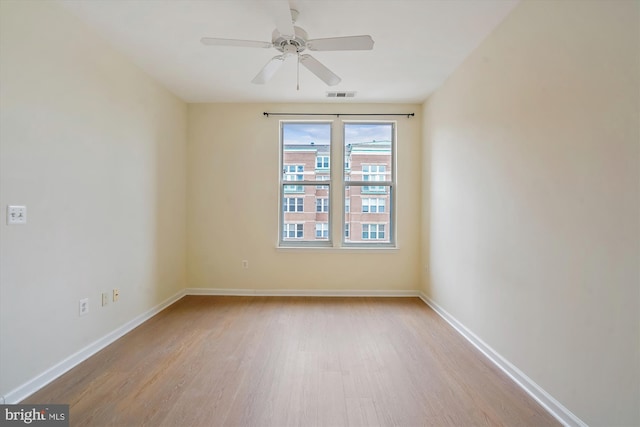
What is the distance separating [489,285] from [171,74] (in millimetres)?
3749

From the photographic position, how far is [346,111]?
3959 millimetres

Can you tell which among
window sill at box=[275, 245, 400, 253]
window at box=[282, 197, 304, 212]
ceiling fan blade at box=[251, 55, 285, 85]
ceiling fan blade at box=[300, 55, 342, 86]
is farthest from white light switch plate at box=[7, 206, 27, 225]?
window at box=[282, 197, 304, 212]

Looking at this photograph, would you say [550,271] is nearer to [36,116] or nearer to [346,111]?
[346,111]

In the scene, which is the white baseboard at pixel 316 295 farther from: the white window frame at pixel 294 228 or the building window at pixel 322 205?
the building window at pixel 322 205

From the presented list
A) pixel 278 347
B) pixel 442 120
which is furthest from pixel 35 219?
pixel 442 120

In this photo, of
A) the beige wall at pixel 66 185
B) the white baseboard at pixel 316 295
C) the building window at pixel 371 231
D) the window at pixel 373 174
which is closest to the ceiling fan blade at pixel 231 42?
the beige wall at pixel 66 185

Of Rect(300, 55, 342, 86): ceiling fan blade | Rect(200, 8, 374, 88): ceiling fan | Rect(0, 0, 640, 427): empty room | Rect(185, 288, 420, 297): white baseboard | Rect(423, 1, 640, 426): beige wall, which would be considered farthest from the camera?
Rect(185, 288, 420, 297): white baseboard

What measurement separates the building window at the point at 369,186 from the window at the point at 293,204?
0.66 metres

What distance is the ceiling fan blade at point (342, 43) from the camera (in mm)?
1885

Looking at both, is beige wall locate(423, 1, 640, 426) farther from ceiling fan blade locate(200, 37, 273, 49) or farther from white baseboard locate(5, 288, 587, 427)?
ceiling fan blade locate(200, 37, 273, 49)

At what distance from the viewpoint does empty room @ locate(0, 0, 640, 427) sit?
1.48 m

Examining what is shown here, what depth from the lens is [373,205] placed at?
4.08 m

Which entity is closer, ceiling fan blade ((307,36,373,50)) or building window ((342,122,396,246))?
ceiling fan blade ((307,36,373,50))
